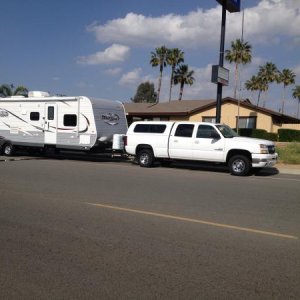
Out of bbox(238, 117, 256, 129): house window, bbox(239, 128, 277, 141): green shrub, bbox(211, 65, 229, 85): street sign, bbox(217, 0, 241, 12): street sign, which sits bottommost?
bbox(239, 128, 277, 141): green shrub

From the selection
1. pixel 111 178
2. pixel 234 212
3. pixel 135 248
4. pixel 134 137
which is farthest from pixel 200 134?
pixel 135 248

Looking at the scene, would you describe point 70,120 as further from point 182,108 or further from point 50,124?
point 182,108

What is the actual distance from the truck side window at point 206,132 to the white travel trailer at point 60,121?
16.8 feet

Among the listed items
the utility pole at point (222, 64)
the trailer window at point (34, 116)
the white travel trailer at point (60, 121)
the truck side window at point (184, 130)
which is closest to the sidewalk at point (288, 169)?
the truck side window at point (184, 130)

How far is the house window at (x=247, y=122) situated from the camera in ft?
137

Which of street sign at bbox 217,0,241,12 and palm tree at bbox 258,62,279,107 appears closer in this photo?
street sign at bbox 217,0,241,12

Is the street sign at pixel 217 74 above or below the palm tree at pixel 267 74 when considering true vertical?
below

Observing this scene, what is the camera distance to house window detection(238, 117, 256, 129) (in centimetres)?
4166

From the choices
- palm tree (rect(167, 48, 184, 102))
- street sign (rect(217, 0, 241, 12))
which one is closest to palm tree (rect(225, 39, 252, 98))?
palm tree (rect(167, 48, 184, 102))

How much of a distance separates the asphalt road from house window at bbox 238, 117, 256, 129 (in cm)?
3000

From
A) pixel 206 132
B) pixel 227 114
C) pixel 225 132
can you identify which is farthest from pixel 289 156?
pixel 227 114

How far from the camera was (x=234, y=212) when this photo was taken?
9.11 m

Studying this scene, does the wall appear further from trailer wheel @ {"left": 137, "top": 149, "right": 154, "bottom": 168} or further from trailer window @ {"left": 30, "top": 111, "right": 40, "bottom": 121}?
trailer wheel @ {"left": 137, "top": 149, "right": 154, "bottom": 168}

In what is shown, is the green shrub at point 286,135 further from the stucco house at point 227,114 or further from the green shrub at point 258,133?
the green shrub at point 258,133
